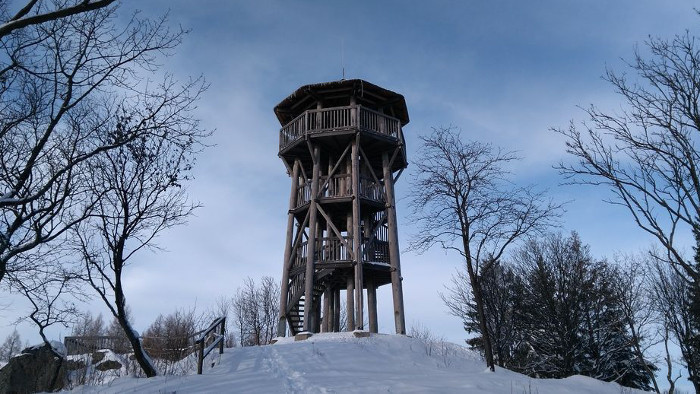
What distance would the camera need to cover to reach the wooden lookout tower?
15633mm

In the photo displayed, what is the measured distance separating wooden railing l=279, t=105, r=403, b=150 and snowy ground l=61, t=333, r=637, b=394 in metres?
7.66

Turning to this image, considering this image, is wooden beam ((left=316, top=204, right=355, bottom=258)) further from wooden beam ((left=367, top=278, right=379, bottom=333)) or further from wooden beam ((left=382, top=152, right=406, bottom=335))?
wooden beam ((left=367, top=278, right=379, bottom=333))

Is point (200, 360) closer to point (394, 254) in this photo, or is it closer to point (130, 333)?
point (130, 333)

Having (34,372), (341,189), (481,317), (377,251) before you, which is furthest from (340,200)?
(34,372)

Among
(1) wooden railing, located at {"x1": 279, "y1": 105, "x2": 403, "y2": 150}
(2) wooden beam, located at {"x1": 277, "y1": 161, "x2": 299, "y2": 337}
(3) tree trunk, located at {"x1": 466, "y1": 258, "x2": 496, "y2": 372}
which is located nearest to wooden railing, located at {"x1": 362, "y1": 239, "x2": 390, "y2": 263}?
(2) wooden beam, located at {"x1": 277, "y1": 161, "x2": 299, "y2": 337}

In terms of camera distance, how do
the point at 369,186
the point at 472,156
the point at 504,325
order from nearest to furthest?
the point at 472,156, the point at 369,186, the point at 504,325

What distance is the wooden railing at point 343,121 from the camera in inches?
665

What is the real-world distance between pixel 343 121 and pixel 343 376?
1042cm

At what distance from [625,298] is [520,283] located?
19.0 feet

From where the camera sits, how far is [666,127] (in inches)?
283

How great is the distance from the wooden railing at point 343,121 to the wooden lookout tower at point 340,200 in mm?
36

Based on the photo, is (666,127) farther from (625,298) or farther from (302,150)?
(625,298)

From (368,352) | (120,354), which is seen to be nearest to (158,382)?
(368,352)

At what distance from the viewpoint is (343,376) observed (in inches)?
327
